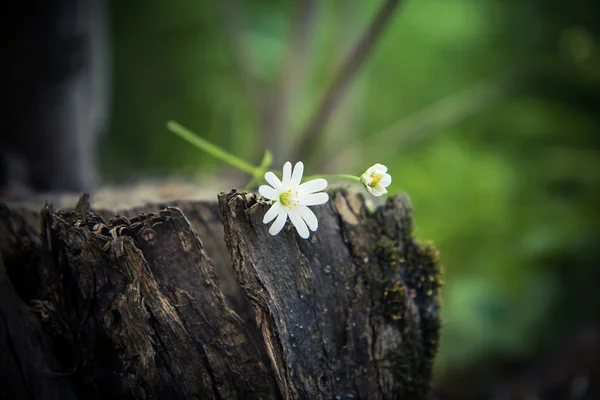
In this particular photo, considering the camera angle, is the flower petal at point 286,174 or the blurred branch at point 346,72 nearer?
the flower petal at point 286,174

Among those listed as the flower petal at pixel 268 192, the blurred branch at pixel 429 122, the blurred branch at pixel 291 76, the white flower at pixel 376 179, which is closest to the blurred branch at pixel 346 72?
the blurred branch at pixel 291 76

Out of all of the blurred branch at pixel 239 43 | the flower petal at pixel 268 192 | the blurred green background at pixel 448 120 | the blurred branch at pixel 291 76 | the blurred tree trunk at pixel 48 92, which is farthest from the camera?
the blurred branch at pixel 239 43

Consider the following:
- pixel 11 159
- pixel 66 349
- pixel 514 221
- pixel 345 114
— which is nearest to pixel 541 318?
pixel 514 221

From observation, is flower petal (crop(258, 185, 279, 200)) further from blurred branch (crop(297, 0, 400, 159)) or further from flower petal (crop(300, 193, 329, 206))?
blurred branch (crop(297, 0, 400, 159))

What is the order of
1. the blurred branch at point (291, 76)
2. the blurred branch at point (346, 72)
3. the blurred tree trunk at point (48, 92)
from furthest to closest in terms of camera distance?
the blurred branch at point (291, 76) < the blurred tree trunk at point (48, 92) < the blurred branch at point (346, 72)

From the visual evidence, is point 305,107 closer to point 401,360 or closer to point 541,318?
point 541,318

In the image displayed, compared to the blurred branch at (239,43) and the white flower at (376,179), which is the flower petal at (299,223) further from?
the blurred branch at (239,43)

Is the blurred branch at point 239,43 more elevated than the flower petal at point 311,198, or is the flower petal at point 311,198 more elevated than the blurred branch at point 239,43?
the blurred branch at point 239,43

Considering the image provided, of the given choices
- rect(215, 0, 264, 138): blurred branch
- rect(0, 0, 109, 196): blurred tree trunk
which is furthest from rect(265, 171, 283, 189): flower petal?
rect(215, 0, 264, 138): blurred branch
